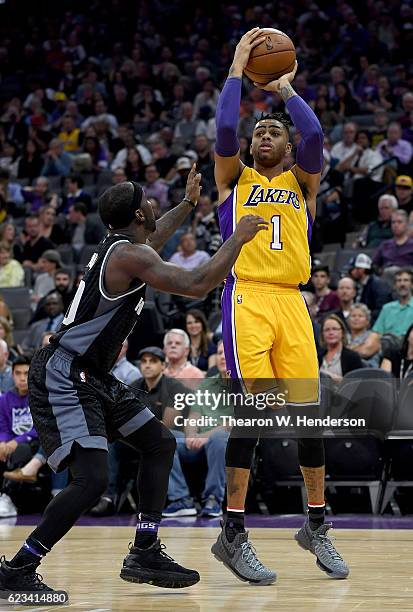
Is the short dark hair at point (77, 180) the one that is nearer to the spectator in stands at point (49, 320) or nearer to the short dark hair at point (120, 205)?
the spectator in stands at point (49, 320)

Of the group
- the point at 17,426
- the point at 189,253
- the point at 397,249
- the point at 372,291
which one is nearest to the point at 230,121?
the point at 17,426

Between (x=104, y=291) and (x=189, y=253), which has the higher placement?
(x=104, y=291)

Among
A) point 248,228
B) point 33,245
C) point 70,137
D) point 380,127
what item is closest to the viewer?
point 248,228

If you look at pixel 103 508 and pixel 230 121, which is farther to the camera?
pixel 103 508

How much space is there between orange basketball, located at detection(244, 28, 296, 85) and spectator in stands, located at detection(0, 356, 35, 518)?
15.0 feet

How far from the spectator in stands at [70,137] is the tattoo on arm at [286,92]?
42.3ft

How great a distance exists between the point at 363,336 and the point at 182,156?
588cm

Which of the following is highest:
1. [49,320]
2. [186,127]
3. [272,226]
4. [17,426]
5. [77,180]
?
[186,127]

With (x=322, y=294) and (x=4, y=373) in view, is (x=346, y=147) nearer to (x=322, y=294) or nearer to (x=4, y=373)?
(x=322, y=294)

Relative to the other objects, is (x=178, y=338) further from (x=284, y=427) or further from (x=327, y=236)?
(x=327, y=236)

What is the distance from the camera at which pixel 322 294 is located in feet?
38.4

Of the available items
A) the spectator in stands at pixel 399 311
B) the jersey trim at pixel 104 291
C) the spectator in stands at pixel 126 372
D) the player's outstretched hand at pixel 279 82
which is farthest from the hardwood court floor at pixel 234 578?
the spectator in stands at pixel 399 311

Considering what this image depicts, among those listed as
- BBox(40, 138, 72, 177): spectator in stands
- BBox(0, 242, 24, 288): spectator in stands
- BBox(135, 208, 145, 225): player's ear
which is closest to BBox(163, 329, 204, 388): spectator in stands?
BBox(135, 208, 145, 225): player's ear

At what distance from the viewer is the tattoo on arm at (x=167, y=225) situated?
5.75m
